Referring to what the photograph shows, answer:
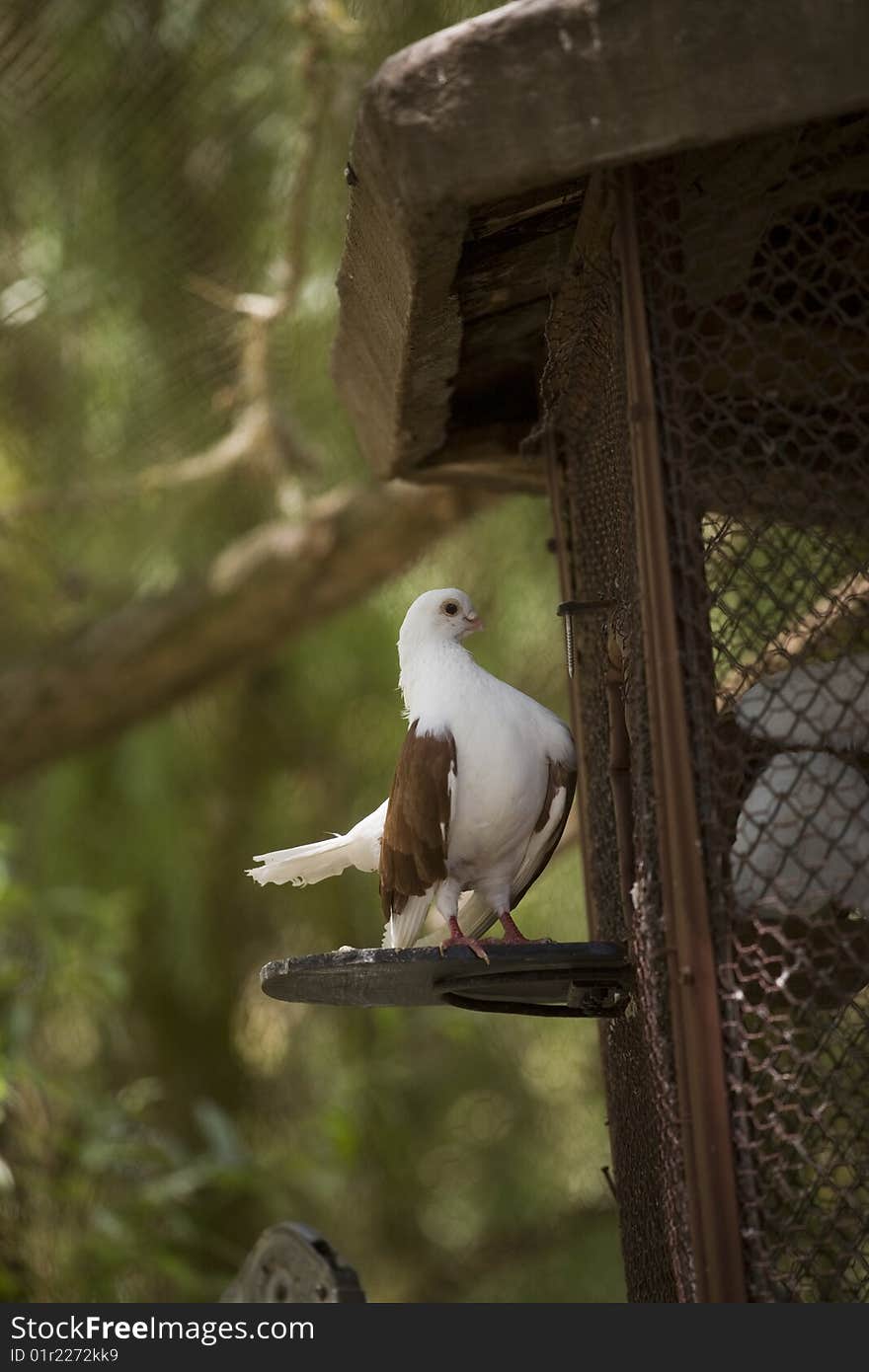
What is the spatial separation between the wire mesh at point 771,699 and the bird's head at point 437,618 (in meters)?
0.51

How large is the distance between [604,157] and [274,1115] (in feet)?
17.1

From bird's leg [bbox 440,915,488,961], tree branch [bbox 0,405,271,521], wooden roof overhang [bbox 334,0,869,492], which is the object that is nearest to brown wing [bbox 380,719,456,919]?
bird's leg [bbox 440,915,488,961]

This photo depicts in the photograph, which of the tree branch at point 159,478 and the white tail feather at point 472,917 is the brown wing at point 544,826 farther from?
the tree branch at point 159,478

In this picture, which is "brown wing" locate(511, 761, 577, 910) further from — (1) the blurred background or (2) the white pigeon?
(1) the blurred background

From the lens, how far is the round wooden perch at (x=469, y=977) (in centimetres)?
203

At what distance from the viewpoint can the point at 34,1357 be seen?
1962 mm

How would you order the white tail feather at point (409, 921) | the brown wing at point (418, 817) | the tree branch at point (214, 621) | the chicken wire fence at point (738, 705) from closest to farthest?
the chicken wire fence at point (738, 705) < the brown wing at point (418, 817) < the white tail feather at point (409, 921) < the tree branch at point (214, 621)

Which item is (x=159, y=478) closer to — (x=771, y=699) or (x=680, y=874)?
(x=771, y=699)

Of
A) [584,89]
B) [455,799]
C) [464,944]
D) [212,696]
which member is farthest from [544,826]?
[212,696]

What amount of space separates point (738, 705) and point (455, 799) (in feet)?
1.52

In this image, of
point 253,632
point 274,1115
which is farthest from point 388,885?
point 274,1115

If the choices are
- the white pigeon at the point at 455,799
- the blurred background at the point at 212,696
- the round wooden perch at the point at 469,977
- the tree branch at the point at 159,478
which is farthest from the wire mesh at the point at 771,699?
the tree branch at the point at 159,478

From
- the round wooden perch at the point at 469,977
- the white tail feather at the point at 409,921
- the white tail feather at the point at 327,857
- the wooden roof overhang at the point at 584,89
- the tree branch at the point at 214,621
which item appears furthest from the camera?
the tree branch at the point at 214,621

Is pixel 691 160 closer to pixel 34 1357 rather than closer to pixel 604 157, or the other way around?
pixel 604 157
